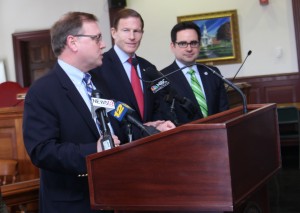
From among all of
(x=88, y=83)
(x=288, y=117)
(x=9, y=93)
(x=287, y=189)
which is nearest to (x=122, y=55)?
(x=88, y=83)

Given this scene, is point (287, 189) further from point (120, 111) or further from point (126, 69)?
point (120, 111)

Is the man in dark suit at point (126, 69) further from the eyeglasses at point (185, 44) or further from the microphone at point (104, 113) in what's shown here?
the microphone at point (104, 113)

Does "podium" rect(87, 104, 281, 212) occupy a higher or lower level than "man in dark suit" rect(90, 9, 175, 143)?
lower

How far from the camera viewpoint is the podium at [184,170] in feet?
5.33

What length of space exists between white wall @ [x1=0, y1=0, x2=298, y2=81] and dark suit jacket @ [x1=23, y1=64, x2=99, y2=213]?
7.23 m

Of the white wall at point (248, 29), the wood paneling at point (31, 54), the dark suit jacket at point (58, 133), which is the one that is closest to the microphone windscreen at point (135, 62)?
the dark suit jacket at point (58, 133)

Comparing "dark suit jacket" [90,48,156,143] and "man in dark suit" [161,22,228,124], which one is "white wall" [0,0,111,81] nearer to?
"man in dark suit" [161,22,228,124]

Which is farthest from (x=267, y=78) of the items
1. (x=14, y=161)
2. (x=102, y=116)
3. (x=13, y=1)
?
(x=102, y=116)

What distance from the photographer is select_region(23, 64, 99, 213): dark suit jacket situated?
79.0 inches

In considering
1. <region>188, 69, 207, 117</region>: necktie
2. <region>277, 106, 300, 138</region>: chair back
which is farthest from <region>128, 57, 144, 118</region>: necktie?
<region>277, 106, 300, 138</region>: chair back

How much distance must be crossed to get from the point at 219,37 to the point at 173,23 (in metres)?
0.84

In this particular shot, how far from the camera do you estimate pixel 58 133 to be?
2.06 m

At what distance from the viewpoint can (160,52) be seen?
9477 millimetres

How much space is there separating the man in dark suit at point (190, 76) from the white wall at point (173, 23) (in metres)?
5.87
